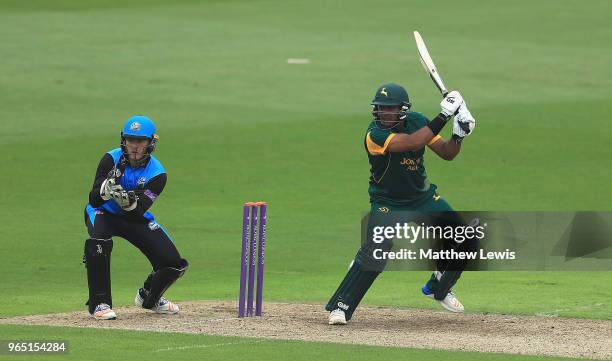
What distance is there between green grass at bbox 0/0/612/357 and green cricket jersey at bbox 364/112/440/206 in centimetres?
174

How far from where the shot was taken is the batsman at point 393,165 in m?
12.3

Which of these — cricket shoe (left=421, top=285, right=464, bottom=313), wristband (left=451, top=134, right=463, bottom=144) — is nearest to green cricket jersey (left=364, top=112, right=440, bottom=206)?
wristband (left=451, top=134, right=463, bottom=144)

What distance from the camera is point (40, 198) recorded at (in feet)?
66.0

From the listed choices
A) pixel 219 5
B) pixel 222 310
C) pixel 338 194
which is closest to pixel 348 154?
pixel 338 194

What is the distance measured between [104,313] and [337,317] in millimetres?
2024

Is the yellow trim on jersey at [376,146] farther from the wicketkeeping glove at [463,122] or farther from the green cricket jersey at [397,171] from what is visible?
the wicketkeeping glove at [463,122]

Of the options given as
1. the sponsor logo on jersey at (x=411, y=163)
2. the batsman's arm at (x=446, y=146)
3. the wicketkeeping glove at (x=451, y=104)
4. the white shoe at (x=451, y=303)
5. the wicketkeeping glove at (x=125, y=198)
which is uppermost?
the wicketkeeping glove at (x=451, y=104)

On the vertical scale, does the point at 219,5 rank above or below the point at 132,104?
→ above

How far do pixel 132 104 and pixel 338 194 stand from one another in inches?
304

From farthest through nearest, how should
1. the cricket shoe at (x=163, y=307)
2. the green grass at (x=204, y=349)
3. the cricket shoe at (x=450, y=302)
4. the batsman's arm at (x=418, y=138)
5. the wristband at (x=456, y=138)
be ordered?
the cricket shoe at (x=450, y=302) < the cricket shoe at (x=163, y=307) < the wristband at (x=456, y=138) < the batsman's arm at (x=418, y=138) < the green grass at (x=204, y=349)

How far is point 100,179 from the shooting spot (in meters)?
12.4

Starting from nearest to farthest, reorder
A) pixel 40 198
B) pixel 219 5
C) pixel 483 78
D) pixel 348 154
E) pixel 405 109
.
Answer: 1. pixel 405 109
2. pixel 40 198
3. pixel 348 154
4. pixel 483 78
5. pixel 219 5

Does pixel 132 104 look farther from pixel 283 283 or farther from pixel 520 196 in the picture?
pixel 283 283

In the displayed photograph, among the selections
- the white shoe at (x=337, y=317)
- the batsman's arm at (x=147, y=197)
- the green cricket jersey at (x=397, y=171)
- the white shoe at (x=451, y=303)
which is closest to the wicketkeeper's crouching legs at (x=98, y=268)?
the batsman's arm at (x=147, y=197)
